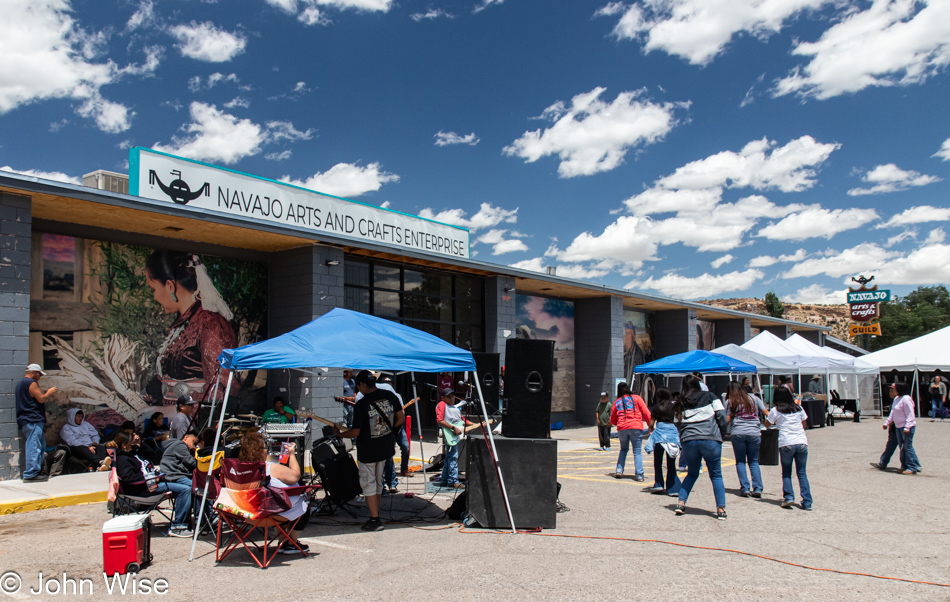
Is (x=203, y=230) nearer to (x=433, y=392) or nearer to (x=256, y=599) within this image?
(x=433, y=392)

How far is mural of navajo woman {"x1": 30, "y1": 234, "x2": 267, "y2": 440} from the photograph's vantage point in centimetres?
1123

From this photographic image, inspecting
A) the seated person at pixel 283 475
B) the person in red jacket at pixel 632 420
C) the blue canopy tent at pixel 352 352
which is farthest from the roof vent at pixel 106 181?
the person in red jacket at pixel 632 420

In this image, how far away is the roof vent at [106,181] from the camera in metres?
13.8

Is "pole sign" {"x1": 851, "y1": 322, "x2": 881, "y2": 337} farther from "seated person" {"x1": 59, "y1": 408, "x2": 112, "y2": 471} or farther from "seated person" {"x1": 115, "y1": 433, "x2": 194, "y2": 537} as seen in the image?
"seated person" {"x1": 115, "y1": 433, "x2": 194, "y2": 537}

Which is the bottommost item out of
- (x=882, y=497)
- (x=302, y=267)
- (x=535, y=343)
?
(x=882, y=497)

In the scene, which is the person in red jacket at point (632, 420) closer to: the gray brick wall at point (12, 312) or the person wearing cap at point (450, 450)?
the person wearing cap at point (450, 450)

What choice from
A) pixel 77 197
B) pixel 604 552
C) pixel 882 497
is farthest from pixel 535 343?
pixel 77 197

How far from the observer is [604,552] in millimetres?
6242

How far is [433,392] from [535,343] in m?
10.9

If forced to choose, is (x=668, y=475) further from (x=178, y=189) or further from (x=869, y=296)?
(x=869, y=296)

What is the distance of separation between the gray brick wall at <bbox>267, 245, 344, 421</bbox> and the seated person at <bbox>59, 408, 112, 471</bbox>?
399 cm

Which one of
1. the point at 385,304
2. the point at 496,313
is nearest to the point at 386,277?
the point at 385,304

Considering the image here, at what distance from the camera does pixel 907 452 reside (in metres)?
11.5

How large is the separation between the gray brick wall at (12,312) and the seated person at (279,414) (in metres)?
4.15
